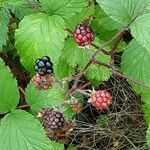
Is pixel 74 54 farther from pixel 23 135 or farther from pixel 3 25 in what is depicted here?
pixel 23 135

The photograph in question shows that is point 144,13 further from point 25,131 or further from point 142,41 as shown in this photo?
point 25,131

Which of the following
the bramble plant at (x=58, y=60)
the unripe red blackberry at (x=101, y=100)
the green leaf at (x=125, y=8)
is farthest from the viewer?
the green leaf at (x=125, y=8)

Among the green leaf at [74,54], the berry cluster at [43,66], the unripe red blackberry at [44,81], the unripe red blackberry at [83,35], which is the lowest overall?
the green leaf at [74,54]

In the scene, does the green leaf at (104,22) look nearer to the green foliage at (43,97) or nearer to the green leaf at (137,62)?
the green leaf at (137,62)

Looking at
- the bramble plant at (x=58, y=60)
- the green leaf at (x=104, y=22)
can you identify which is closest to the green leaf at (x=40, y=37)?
the bramble plant at (x=58, y=60)

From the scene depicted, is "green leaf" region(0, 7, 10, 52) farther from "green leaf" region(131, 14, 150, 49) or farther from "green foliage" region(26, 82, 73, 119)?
"green leaf" region(131, 14, 150, 49)
